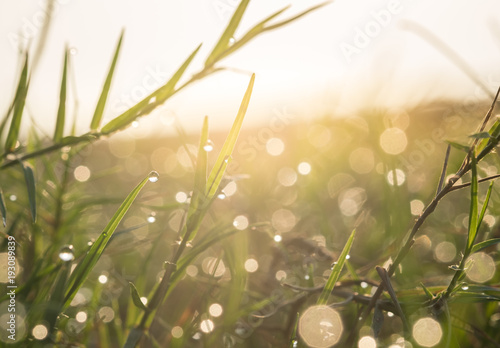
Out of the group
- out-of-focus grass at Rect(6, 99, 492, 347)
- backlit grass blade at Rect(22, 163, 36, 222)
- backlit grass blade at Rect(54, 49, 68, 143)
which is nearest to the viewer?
backlit grass blade at Rect(22, 163, 36, 222)

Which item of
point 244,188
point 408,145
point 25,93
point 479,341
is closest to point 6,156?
point 25,93

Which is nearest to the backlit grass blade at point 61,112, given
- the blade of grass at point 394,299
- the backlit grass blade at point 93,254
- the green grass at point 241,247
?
the green grass at point 241,247

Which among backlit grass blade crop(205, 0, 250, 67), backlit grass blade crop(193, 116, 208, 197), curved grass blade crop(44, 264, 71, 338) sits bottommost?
curved grass blade crop(44, 264, 71, 338)

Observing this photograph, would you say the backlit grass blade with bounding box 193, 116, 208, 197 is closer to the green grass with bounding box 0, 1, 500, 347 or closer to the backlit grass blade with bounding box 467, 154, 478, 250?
the green grass with bounding box 0, 1, 500, 347

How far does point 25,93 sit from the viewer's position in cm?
68

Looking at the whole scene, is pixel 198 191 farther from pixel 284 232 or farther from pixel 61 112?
pixel 284 232

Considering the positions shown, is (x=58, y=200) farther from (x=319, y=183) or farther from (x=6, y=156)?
(x=319, y=183)

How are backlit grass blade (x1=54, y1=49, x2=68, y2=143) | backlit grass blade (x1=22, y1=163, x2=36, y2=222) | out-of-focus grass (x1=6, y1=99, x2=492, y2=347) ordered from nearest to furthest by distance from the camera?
backlit grass blade (x1=22, y1=163, x2=36, y2=222), backlit grass blade (x1=54, y1=49, x2=68, y2=143), out-of-focus grass (x1=6, y1=99, x2=492, y2=347)

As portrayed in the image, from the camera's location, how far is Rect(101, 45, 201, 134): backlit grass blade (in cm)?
68

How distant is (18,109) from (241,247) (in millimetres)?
475

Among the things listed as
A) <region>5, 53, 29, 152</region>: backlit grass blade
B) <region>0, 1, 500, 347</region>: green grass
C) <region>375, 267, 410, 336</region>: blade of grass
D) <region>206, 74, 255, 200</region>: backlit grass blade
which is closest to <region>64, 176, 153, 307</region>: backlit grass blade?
<region>0, 1, 500, 347</region>: green grass

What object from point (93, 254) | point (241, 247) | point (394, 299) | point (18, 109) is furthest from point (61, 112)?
point (394, 299)

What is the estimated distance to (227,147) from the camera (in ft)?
2.07

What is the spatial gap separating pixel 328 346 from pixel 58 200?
2.29ft
